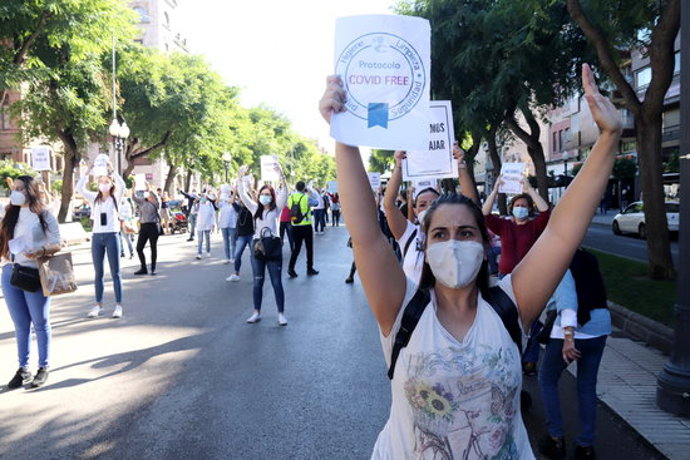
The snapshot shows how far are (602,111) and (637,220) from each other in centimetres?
2485

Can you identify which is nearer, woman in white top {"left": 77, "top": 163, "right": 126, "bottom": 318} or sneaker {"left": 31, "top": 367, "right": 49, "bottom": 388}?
sneaker {"left": 31, "top": 367, "right": 49, "bottom": 388}

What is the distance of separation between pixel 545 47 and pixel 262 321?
503 inches

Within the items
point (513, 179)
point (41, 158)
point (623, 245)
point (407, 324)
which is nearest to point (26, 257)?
point (513, 179)

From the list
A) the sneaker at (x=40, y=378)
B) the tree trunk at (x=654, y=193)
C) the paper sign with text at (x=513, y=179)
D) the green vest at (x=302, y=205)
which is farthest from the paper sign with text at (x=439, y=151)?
the green vest at (x=302, y=205)

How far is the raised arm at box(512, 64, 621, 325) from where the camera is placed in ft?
6.59

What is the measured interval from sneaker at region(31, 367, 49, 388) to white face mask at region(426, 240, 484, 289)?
4911 mm

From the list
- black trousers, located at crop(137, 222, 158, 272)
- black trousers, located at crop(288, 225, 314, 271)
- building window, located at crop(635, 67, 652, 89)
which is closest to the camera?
black trousers, located at crop(137, 222, 158, 272)

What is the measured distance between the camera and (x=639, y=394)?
5.42 metres

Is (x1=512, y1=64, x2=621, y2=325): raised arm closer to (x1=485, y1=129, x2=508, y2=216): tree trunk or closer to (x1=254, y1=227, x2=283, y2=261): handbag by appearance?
(x1=254, y1=227, x2=283, y2=261): handbag

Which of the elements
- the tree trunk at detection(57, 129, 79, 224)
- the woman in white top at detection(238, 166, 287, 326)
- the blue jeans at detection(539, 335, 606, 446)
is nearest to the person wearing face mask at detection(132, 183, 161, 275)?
the woman in white top at detection(238, 166, 287, 326)

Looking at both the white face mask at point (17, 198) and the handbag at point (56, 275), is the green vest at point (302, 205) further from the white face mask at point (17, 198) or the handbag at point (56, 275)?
the white face mask at point (17, 198)

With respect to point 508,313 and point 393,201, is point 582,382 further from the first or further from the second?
point 508,313

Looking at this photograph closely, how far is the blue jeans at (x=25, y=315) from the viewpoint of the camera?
5.67m

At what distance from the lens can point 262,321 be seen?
8.56m
